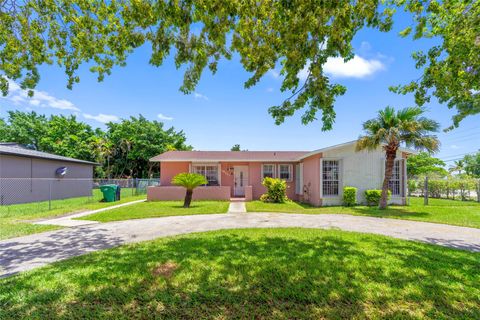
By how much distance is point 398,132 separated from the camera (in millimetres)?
11383

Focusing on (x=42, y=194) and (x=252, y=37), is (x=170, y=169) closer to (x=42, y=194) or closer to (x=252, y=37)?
(x=42, y=194)

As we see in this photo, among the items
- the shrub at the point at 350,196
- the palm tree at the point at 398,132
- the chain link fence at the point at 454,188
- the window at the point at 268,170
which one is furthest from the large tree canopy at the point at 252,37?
the chain link fence at the point at 454,188

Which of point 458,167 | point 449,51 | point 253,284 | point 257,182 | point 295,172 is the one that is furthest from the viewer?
point 458,167

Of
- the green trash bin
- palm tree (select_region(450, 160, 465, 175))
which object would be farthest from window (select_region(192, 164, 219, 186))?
palm tree (select_region(450, 160, 465, 175))

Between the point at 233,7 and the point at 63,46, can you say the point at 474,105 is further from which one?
the point at 63,46

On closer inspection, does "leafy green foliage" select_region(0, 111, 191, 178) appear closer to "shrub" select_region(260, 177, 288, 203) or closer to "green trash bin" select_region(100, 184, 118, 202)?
"green trash bin" select_region(100, 184, 118, 202)

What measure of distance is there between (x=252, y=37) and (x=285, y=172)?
13162mm

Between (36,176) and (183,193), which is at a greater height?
(36,176)

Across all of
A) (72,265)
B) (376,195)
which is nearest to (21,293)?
(72,265)

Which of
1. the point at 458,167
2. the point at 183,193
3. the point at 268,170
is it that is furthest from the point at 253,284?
the point at 458,167

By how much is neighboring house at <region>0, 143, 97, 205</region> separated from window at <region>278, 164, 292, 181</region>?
533 inches

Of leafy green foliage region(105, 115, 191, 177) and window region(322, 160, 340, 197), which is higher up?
leafy green foliage region(105, 115, 191, 177)

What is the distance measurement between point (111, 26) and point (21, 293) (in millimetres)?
6013

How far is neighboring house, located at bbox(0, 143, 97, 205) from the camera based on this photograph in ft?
44.9
